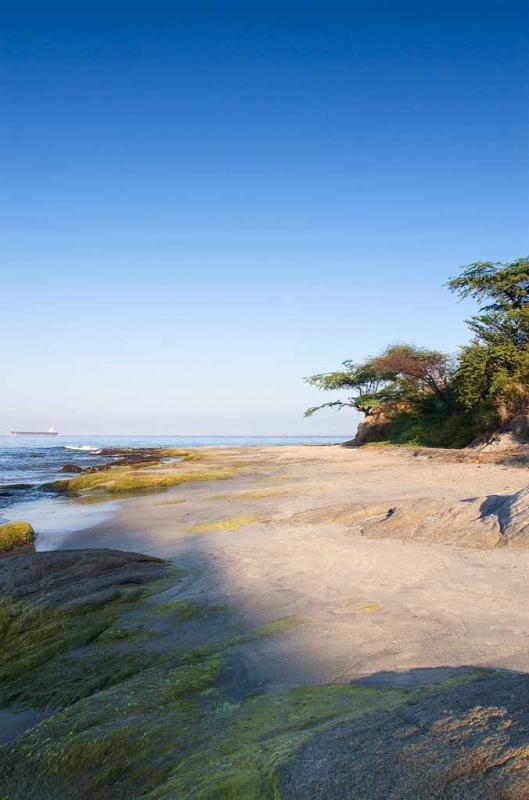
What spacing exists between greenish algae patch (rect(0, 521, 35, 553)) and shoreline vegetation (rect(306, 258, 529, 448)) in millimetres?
20320

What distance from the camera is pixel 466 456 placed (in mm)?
21875

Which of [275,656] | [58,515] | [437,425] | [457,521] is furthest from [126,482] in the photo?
[437,425]

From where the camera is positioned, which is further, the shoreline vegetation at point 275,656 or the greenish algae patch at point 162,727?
the greenish algae patch at point 162,727

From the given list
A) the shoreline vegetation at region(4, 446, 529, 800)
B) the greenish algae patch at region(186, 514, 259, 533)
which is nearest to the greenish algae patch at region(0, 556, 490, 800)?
the shoreline vegetation at region(4, 446, 529, 800)

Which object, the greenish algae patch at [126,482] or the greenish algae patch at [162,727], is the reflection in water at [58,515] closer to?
the greenish algae patch at [126,482]

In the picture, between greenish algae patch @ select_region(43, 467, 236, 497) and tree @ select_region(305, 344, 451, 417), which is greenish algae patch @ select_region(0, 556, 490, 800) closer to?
greenish algae patch @ select_region(43, 467, 236, 497)

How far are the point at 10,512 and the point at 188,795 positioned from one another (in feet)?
52.4

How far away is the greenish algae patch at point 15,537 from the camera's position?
10711 mm

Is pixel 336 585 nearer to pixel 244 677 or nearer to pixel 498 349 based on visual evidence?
pixel 244 677

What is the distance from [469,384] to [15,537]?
74.4ft

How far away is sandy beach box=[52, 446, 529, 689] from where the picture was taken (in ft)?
14.3

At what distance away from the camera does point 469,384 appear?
1062 inches

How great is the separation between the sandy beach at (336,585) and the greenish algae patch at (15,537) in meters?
0.95

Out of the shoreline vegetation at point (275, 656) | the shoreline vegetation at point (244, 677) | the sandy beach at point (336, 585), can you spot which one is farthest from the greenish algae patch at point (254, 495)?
the shoreline vegetation at point (244, 677)
